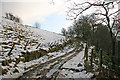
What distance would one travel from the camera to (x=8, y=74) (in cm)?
479

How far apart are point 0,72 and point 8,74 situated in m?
0.44

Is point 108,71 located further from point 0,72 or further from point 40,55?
point 40,55

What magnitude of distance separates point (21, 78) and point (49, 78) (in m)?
1.58

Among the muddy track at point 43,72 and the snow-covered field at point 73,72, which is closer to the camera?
the snow-covered field at point 73,72

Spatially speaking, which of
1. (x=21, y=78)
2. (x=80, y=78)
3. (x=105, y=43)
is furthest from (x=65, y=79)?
(x=105, y=43)

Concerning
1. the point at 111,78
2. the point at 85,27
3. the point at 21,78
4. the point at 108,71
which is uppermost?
the point at 85,27

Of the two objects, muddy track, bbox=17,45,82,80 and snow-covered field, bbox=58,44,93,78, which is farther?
muddy track, bbox=17,45,82,80

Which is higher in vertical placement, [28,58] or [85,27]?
[85,27]

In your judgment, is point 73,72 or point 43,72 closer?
point 73,72

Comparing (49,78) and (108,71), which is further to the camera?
(49,78)

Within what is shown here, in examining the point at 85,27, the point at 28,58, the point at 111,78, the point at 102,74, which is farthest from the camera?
the point at 85,27

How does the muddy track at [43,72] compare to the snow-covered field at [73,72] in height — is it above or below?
below

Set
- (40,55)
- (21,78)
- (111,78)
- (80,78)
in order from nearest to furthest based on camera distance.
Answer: (111,78) → (80,78) → (21,78) → (40,55)

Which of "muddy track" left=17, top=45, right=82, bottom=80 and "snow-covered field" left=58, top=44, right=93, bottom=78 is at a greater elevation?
"snow-covered field" left=58, top=44, right=93, bottom=78
